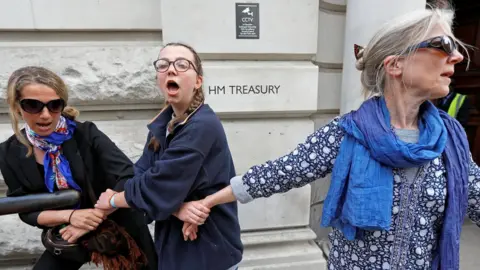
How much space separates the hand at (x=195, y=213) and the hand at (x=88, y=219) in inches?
19.0

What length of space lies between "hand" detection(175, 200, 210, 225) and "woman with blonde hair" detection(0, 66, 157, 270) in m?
0.41

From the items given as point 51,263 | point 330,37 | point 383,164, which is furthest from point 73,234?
point 330,37

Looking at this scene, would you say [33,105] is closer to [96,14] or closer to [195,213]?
[195,213]

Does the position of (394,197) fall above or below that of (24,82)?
below

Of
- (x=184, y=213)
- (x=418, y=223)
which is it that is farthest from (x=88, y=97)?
(x=418, y=223)

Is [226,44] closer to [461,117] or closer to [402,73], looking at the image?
[402,73]

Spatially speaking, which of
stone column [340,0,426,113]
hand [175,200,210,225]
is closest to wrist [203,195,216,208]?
hand [175,200,210,225]

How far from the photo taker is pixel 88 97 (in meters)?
2.31

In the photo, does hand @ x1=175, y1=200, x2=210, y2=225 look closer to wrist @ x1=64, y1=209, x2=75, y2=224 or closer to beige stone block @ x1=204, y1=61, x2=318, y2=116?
wrist @ x1=64, y1=209, x2=75, y2=224

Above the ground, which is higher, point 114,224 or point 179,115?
point 179,115

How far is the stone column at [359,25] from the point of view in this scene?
2.29 meters

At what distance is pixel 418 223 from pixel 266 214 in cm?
158

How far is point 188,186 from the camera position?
4.22 feet

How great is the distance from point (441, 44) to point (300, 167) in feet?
2.05
